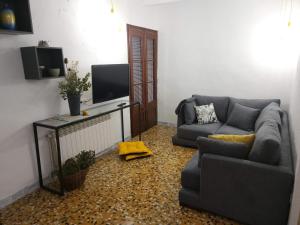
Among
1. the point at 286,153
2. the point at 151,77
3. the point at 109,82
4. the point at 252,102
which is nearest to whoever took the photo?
the point at 286,153

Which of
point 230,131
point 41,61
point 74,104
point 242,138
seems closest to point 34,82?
point 41,61

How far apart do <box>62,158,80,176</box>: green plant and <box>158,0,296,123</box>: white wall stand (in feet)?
9.34

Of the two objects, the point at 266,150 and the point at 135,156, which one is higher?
the point at 266,150

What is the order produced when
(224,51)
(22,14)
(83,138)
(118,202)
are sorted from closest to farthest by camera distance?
(22,14)
(118,202)
(83,138)
(224,51)

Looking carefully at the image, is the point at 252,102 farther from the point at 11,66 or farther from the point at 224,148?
the point at 11,66

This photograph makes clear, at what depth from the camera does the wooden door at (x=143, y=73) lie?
4.01 meters

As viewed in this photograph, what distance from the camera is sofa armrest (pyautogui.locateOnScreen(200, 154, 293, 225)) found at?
5.56 ft

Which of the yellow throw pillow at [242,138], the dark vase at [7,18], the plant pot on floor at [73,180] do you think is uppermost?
the dark vase at [7,18]

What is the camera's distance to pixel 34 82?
7.89 ft

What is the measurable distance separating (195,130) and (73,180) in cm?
206

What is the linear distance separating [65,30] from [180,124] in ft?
7.76

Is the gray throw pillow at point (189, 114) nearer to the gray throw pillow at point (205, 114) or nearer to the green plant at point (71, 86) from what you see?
the gray throw pillow at point (205, 114)

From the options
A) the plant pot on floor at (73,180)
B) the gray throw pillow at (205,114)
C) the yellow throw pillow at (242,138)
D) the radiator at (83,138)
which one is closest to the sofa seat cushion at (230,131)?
the gray throw pillow at (205,114)

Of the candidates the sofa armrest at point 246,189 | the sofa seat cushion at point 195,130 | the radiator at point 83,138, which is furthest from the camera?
the sofa seat cushion at point 195,130
